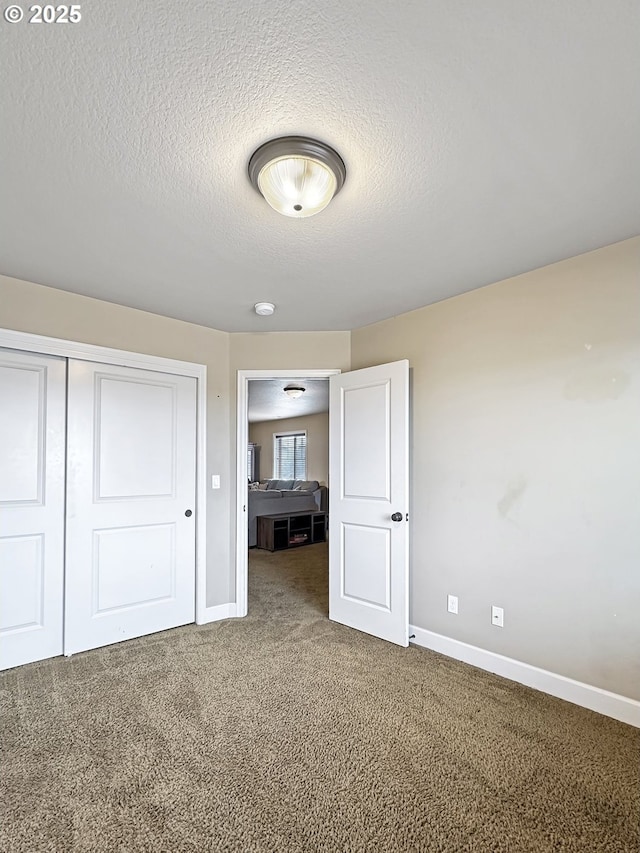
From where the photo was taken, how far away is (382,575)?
335 cm

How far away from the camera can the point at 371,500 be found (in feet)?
11.3

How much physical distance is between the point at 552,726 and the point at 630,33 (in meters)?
2.71

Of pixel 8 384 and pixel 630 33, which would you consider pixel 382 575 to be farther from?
pixel 630 33

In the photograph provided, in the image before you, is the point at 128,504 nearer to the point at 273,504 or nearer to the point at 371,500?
the point at 371,500

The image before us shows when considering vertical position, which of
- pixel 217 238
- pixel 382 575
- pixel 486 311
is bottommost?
pixel 382 575

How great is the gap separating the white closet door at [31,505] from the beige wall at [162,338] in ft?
0.81

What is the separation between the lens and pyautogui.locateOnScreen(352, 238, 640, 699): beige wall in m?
2.32

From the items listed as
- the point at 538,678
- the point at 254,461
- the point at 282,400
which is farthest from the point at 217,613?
the point at 254,461

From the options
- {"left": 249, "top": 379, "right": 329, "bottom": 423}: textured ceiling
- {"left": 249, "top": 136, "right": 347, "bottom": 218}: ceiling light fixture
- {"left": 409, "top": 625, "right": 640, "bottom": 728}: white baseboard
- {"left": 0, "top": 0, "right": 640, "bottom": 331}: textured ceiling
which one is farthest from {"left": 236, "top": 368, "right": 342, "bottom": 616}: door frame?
{"left": 249, "top": 136, "right": 347, "bottom": 218}: ceiling light fixture

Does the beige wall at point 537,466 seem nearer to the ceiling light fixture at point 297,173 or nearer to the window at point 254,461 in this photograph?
the ceiling light fixture at point 297,173

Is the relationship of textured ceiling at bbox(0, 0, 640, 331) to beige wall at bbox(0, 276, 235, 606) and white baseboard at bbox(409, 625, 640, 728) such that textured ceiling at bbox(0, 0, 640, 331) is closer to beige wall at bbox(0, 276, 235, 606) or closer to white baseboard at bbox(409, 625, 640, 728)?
beige wall at bbox(0, 276, 235, 606)

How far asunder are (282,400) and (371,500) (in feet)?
15.4

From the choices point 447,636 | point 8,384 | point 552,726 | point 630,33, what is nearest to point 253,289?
point 8,384

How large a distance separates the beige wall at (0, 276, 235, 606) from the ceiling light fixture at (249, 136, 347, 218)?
1.88 m
